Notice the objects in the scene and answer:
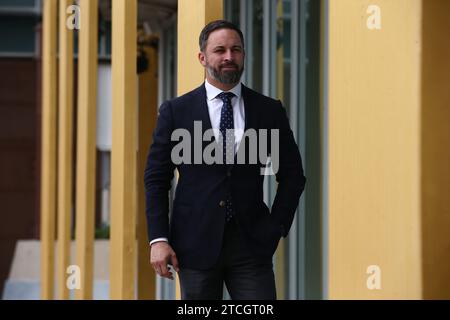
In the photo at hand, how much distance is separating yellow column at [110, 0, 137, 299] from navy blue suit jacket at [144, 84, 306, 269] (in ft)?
5.39

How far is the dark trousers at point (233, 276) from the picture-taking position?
319cm

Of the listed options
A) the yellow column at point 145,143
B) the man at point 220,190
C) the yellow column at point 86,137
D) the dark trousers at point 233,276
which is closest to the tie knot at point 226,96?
the man at point 220,190

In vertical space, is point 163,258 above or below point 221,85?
below

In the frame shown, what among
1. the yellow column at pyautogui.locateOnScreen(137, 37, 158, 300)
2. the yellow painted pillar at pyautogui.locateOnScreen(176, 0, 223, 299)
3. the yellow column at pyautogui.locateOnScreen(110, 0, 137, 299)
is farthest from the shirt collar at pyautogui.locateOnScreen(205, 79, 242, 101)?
the yellow column at pyautogui.locateOnScreen(137, 37, 158, 300)

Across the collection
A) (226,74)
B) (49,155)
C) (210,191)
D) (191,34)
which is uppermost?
(191,34)

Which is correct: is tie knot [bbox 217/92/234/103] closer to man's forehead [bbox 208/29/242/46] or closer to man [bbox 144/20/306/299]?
man [bbox 144/20/306/299]

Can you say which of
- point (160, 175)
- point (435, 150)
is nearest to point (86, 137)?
point (160, 175)

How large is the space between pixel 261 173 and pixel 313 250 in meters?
2.38

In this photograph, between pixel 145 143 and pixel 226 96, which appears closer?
pixel 226 96

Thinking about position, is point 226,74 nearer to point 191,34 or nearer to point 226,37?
point 226,37

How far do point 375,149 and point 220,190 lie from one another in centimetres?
65

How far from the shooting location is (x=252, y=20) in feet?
20.0

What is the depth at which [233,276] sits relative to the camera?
3.23m
